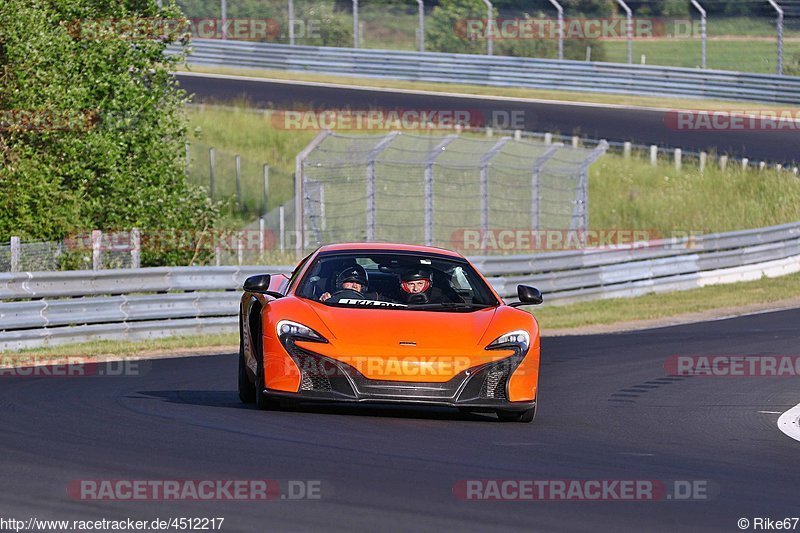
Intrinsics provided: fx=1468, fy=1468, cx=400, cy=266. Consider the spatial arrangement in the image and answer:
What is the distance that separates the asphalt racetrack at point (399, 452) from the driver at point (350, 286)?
2.61ft

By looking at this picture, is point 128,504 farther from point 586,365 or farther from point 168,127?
point 168,127

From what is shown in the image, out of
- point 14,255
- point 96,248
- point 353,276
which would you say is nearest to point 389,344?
point 353,276

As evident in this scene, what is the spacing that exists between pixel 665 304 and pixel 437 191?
868 cm

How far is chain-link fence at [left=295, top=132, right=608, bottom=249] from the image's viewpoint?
Result: 22969 millimetres

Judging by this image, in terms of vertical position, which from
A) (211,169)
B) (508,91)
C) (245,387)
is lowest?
(211,169)

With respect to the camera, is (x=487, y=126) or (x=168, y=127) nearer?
(x=168, y=127)

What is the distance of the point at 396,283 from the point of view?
1072 centimetres

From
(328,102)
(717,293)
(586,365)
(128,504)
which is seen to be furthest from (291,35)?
(128,504)

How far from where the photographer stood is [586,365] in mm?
14883

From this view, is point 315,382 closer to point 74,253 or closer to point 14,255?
point 14,255

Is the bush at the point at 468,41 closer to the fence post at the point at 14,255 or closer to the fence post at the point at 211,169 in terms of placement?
the fence post at the point at 211,169

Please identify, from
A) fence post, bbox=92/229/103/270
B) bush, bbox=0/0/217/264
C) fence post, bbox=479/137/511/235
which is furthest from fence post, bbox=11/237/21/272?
fence post, bbox=479/137/511/235

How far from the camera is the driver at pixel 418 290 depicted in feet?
34.6

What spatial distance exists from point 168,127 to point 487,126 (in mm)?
15886
